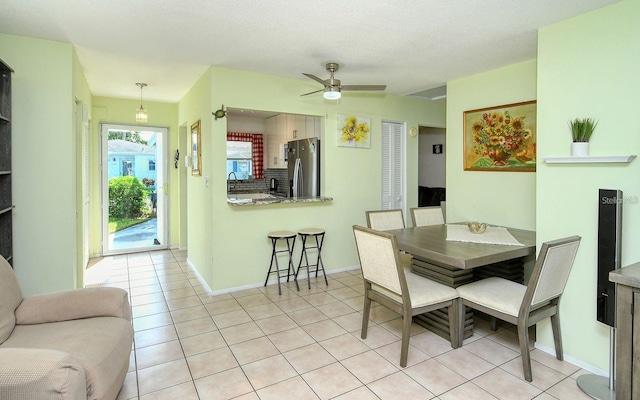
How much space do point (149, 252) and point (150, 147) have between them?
68.6 inches

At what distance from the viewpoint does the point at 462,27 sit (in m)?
2.70

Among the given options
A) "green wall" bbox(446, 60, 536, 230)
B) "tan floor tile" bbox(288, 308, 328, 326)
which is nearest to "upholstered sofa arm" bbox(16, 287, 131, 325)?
"tan floor tile" bbox(288, 308, 328, 326)

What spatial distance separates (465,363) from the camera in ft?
8.16

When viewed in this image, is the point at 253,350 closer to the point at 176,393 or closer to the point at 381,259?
the point at 176,393

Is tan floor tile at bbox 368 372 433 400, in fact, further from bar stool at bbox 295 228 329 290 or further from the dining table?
bar stool at bbox 295 228 329 290

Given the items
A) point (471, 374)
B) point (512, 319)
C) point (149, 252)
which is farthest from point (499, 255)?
point (149, 252)

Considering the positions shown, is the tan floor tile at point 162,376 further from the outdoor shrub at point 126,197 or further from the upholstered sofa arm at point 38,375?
the outdoor shrub at point 126,197

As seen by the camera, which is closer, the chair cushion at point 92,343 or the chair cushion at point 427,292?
the chair cushion at point 92,343

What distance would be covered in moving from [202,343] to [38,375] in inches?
62.2

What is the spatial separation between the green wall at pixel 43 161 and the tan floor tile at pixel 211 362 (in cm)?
155

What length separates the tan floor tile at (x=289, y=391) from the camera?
2107 millimetres

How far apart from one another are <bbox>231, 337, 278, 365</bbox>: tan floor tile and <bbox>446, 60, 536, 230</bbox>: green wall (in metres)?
2.67

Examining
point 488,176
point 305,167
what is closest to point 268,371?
point 488,176

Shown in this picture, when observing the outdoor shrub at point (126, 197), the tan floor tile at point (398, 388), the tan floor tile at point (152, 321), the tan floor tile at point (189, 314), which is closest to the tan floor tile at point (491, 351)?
the tan floor tile at point (398, 388)
